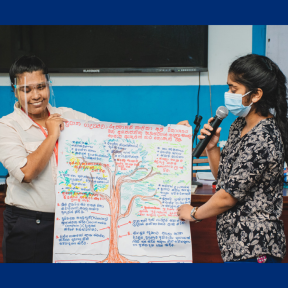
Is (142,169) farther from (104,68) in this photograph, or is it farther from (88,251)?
(104,68)

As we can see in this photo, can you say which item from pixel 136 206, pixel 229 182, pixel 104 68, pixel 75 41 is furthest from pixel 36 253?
pixel 75 41

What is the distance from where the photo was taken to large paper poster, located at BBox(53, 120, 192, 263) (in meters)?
1.43

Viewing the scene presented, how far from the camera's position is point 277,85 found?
121 centimetres

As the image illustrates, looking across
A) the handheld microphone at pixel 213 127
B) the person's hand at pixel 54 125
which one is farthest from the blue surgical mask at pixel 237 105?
the person's hand at pixel 54 125

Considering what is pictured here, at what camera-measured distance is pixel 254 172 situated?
111cm

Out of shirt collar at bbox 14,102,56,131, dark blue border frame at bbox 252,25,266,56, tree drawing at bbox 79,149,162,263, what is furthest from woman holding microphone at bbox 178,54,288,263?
dark blue border frame at bbox 252,25,266,56

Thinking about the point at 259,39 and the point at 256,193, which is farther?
the point at 259,39

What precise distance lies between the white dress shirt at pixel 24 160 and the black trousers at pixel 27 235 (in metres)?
0.04

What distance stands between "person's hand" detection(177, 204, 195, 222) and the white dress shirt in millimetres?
614

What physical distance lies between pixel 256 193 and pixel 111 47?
217 centimetres

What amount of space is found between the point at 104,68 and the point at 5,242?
1.92 m

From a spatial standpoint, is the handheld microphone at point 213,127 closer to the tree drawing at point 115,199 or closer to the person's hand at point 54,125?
the tree drawing at point 115,199

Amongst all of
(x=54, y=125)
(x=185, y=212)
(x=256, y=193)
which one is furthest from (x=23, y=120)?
(x=256, y=193)

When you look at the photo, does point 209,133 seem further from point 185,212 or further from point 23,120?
→ point 23,120
